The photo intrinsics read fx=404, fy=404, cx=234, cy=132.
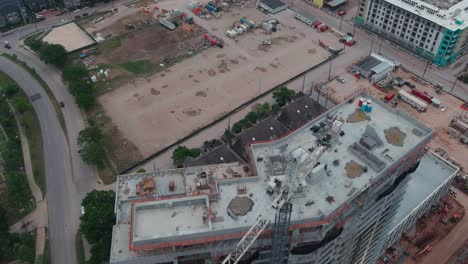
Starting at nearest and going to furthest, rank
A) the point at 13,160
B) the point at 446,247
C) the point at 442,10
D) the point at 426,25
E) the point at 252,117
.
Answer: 1. the point at 446,247
2. the point at 13,160
3. the point at 252,117
4. the point at 442,10
5. the point at 426,25

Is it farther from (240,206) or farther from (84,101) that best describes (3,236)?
(240,206)

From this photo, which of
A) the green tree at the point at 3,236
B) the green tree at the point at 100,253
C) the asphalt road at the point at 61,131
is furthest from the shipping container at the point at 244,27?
the green tree at the point at 3,236

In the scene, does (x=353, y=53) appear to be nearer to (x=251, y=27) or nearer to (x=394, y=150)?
(x=251, y=27)

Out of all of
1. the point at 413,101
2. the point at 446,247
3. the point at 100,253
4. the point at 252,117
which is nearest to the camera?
the point at 100,253

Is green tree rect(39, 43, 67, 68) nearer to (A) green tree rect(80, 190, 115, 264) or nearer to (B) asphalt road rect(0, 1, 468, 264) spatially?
(B) asphalt road rect(0, 1, 468, 264)

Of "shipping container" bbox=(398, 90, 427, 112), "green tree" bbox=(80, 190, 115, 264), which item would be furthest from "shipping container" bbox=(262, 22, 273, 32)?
"green tree" bbox=(80, 190, 115, 264)

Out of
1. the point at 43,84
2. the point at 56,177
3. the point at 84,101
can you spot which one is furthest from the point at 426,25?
the point at 43,84

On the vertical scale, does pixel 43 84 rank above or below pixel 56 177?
above
